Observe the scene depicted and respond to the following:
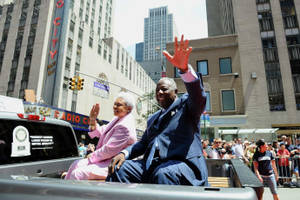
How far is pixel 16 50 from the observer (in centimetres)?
3162

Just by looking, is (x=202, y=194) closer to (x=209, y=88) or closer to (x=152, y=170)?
(x=152, y=170)

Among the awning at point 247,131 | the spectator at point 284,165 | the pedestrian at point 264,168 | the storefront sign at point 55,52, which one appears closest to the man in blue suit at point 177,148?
the pedestrian at point 264,168

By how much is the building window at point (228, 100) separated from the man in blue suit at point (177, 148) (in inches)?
851

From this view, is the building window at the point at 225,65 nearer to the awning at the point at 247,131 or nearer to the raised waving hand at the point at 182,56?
the awning at the point at 247,131

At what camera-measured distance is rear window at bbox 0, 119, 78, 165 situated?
108 inches

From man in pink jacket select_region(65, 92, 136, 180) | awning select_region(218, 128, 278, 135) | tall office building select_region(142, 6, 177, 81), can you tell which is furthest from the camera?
tall office building select_region(142, 6, 177, 81)

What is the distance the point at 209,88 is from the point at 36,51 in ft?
81.9

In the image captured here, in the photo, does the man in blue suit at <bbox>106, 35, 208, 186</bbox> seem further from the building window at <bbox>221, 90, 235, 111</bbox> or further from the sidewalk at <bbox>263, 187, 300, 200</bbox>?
the building window at <bbox>221, 90, 235, 111</bbox>

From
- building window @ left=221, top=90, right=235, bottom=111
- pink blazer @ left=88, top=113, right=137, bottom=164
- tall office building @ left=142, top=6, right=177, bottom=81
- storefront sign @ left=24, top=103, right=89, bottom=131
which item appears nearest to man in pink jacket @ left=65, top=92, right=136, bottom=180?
pink blazer @ left=88, top=113, right=137, bottom=164

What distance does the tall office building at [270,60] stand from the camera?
70.6 ft

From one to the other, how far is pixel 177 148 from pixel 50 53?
1073 inches

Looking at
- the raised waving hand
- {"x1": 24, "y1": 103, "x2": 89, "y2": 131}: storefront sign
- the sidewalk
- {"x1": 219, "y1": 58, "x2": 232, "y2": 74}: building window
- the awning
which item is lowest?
the sidewalk

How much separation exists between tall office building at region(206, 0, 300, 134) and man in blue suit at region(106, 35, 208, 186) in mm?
21991

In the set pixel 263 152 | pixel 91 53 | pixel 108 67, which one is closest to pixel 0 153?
pixel 263 152
